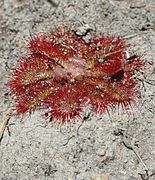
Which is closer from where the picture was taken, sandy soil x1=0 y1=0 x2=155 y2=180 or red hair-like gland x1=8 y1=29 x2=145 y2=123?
sandy soil x1=0 y1=0 x2=155 y2=180

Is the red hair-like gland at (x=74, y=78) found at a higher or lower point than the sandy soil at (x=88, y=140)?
higher

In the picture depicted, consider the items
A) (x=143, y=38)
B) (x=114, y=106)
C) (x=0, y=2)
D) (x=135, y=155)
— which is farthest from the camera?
(x=0, y=2)

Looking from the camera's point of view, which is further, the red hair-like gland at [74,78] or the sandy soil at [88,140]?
the red hair-like gland at [74,78]

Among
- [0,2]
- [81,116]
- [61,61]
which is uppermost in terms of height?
[0,2]

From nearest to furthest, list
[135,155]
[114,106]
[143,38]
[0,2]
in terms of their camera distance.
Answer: [135,155], [114,106], [143,38], [0,2]

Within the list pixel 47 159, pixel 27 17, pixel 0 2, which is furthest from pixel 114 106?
pixel 0 2

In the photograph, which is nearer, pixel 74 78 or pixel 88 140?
pixel 88 140

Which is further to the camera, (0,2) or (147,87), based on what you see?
(0,2)

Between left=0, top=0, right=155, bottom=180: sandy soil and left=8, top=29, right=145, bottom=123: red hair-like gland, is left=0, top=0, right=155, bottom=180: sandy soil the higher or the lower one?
the lower one

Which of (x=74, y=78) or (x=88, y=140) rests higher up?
(x=74, y=78)

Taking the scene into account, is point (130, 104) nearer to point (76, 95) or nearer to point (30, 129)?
point (76, 95)

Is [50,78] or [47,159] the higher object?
[50,78]
